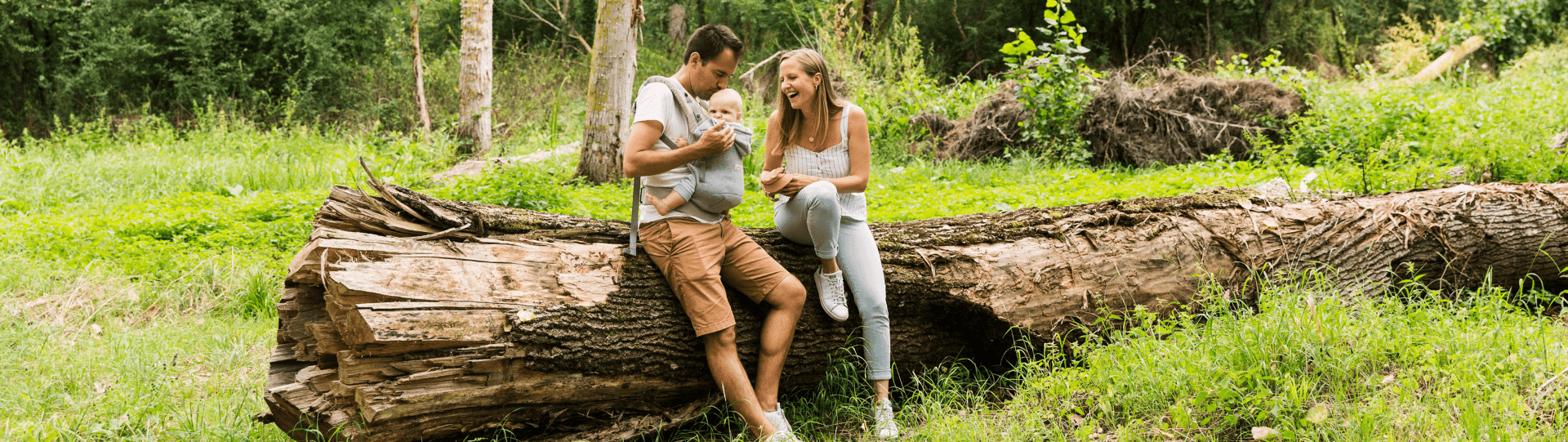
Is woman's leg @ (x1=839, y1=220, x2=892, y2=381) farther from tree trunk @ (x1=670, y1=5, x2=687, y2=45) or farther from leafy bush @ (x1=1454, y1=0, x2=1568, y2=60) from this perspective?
tree trunk @ (x1=670, y1=5, x2=687, y2=45)

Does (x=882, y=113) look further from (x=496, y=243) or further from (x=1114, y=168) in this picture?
(x=496, y=243)

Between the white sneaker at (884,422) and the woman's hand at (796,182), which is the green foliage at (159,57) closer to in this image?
the woman's hand at (796,182)

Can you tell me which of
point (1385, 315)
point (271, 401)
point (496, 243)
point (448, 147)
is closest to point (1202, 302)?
point (1385, 315)

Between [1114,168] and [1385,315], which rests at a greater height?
[1385,315]

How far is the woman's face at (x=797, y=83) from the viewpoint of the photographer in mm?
3619

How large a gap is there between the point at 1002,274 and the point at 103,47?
1623 centimetres

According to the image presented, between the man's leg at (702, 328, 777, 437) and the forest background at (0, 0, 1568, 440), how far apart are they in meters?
0.17

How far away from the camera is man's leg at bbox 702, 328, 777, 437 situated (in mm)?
3256

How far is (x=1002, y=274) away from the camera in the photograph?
12.8 feet

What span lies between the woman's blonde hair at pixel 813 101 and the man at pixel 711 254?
35 centimetres

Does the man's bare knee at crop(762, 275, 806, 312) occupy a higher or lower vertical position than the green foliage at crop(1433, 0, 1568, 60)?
lower

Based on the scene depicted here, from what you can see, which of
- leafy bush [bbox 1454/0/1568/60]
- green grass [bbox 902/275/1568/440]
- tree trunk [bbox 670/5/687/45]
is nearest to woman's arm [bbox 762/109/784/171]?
green grass [bbox 902/275/1568/440]

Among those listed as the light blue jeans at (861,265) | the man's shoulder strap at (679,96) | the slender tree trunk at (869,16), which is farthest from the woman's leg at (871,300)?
the slender tree trunk at (869,16)

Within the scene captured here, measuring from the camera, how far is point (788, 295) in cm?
338
